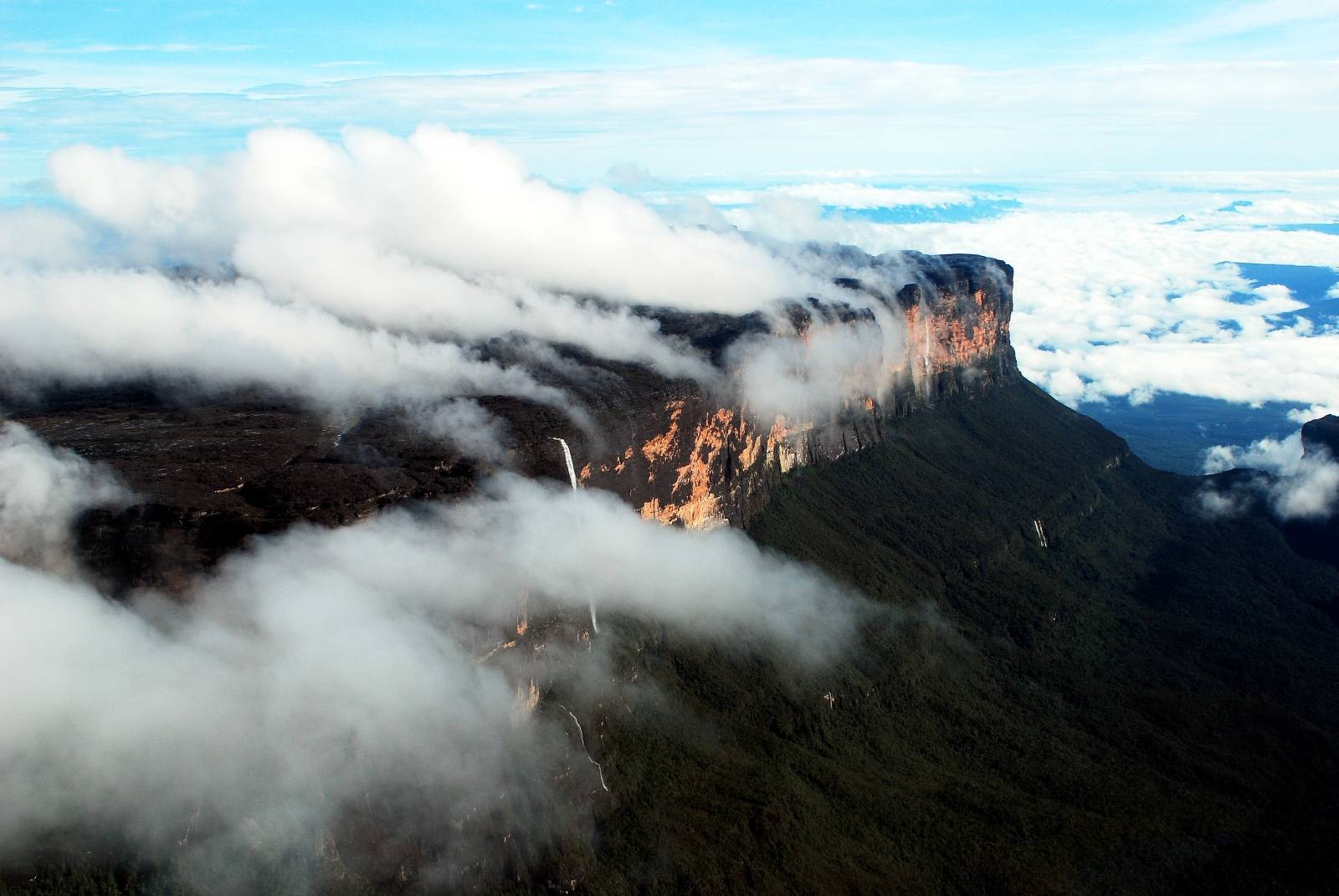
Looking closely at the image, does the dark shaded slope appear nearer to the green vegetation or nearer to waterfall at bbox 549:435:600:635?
the green vegetation

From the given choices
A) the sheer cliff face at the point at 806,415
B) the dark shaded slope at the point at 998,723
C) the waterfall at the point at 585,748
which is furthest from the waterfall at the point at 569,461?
the waterfall at the point at 585,748

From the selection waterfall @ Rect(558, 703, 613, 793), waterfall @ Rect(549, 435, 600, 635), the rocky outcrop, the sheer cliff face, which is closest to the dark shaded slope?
waterfall @ Rect(558, 703, 613, 793)

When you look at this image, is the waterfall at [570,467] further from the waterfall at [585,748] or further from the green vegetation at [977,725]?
the waterfall at [585,748]

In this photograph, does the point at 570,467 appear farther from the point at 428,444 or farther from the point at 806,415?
the point at 806,415

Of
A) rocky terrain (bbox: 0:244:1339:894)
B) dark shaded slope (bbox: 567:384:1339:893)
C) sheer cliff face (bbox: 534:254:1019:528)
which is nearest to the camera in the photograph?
rocky terrain (bbox: 0:244:1339:894)

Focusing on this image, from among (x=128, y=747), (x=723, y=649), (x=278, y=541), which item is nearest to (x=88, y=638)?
(x=128, y=747)

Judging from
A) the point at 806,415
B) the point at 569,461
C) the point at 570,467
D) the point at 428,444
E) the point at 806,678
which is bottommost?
the point at 806,678

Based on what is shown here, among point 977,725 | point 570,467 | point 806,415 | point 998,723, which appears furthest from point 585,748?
point 806,415

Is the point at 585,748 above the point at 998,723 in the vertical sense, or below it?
above
